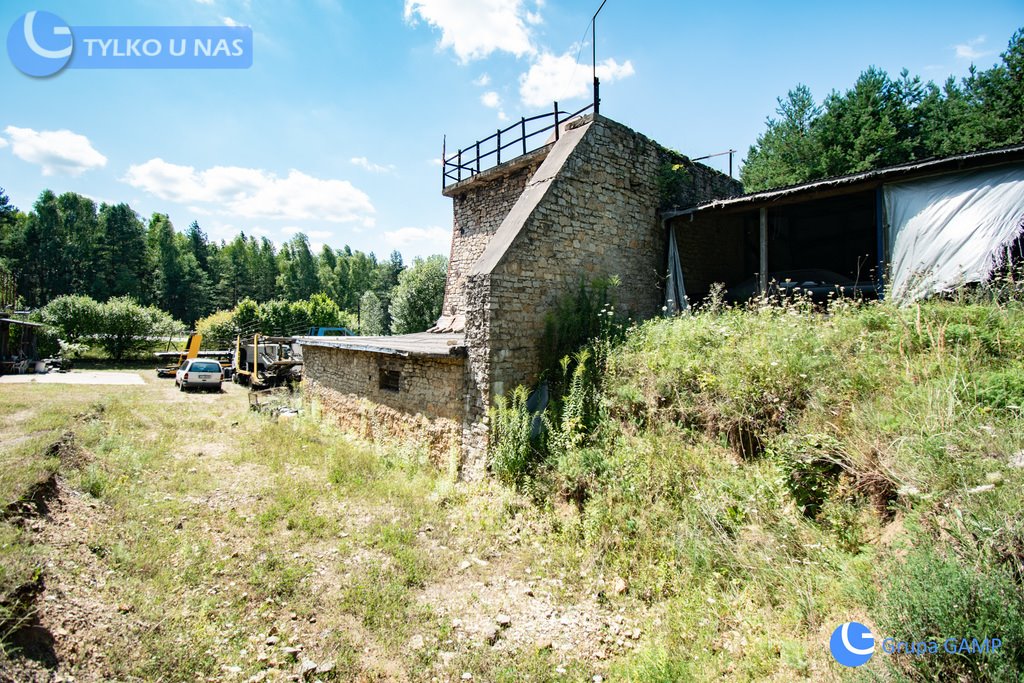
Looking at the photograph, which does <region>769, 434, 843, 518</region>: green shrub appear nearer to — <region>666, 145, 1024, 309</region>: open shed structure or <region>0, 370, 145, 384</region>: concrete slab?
<region>666, 145, 1024, 309</region>: open shed structure

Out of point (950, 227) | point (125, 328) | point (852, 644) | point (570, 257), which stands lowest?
point (852, 644)

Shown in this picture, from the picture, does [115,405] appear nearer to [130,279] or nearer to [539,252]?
[539,252]

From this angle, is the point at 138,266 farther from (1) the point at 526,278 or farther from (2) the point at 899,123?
(2) the point at 899,123

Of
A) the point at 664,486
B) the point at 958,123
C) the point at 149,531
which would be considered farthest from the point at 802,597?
the point at 958,123

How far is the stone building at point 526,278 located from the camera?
704cm

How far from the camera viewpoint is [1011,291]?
5.47 meters

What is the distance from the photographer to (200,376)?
18547 millimetres

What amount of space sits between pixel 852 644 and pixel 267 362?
20.0m

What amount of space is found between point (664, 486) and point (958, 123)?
1028 inches

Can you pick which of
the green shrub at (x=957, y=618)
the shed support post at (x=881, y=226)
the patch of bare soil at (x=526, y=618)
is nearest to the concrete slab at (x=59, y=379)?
the patch of bare soil at (x=526, y=618)

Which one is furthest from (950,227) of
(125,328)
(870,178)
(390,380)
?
(125,328)

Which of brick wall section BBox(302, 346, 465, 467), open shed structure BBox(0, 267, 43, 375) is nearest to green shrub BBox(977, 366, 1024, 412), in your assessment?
brick wall section BBox(302, 346, 465, 467)

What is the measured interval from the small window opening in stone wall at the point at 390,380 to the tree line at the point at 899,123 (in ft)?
67.7

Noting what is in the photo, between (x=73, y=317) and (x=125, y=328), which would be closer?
(x=73, y=317)
